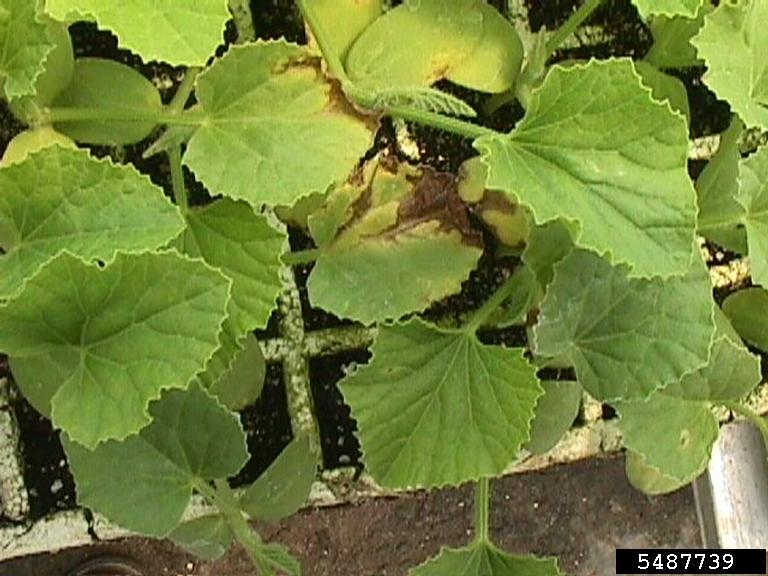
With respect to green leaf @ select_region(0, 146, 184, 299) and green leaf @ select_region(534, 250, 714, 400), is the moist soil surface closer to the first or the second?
green leaf @ select_region(534, 250, 714, 400)

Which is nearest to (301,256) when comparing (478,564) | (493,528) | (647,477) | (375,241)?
(375,241)

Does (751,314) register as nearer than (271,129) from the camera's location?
No

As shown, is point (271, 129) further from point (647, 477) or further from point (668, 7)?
point (647, 477)

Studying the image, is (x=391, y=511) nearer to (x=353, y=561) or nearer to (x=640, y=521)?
(x=353, y=561)

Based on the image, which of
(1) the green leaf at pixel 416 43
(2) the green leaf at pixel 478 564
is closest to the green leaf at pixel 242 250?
(1) the green leaf at pixel 416 43

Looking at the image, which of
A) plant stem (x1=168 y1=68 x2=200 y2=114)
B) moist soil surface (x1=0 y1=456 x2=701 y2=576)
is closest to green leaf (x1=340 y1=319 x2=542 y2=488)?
plant stem (x1=168 y1=68 x2=200 y2=114)

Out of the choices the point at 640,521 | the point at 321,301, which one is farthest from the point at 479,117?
the point at 640,521
